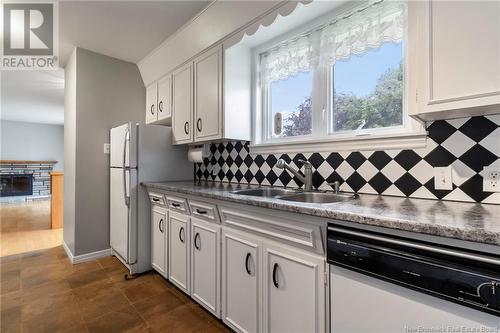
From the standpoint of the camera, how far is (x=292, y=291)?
1.24 metres

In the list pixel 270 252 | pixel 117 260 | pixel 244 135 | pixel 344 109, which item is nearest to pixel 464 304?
pixel 270 252

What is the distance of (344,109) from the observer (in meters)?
1.81

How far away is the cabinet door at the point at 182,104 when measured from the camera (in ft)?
8.33

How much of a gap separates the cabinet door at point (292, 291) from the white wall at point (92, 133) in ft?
8.07

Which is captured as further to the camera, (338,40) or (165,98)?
(165,98)

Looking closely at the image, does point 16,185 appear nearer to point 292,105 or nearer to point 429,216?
point 292,105

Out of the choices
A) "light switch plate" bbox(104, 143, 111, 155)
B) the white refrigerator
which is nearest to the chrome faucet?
the white refrigerator

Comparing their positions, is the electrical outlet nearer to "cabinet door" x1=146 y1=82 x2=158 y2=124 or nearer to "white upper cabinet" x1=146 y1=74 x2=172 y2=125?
"white upper cabinet" x1=146 y1=74 x2=172 y2=125

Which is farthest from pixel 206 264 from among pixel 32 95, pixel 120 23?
pixel 32 95

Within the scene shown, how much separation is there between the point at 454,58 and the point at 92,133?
328 cm

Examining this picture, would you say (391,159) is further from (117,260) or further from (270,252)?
(117,260)

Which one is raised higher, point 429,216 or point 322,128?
point 322,128

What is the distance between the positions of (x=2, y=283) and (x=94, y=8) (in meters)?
2.62

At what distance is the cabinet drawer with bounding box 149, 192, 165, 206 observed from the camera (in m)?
2.31
